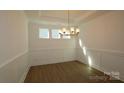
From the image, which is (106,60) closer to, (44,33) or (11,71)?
(11,71)

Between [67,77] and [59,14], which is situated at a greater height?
[59,14]

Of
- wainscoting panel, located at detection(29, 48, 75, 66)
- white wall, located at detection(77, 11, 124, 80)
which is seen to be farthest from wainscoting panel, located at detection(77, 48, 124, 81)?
wainscoting panel, located at detection(29, 48, 75, 66)

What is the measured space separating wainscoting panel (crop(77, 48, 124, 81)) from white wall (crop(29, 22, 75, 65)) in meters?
1.44

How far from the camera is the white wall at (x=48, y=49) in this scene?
18.0 feet

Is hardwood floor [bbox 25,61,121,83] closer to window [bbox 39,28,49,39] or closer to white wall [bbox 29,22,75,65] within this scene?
white wall [bbox 29,22,75,65]

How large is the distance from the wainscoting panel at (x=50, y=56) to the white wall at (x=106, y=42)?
1.39 m

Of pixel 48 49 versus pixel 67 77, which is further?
pixel 48 49

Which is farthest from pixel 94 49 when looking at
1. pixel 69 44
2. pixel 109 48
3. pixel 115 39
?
pixel 69 44

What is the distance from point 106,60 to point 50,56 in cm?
305

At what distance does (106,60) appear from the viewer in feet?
13.4

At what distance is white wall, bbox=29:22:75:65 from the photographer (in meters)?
5.48

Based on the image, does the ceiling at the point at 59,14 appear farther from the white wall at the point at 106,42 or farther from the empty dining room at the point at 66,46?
the white wall at the point at 106,42

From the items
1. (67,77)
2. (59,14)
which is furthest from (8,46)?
(59,14)
